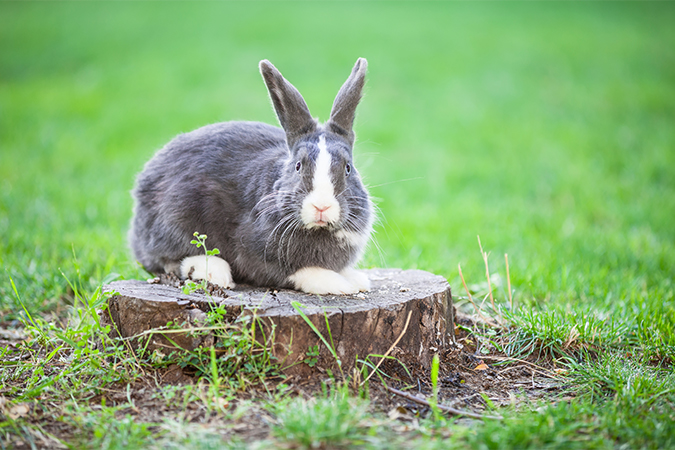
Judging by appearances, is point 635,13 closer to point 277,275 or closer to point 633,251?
point 633,251

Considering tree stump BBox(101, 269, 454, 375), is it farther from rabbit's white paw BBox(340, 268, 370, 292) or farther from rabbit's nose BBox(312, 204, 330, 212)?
rabbit's nose BBox(312, 204, 330, 212)

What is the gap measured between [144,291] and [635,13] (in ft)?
73.9

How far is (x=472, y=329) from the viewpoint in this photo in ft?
13.4

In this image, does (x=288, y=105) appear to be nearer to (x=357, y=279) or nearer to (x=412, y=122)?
(x=357, y=279)

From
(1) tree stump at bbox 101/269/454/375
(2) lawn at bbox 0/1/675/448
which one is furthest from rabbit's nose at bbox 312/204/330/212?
(2) lawn at bbox 0/1/675/448

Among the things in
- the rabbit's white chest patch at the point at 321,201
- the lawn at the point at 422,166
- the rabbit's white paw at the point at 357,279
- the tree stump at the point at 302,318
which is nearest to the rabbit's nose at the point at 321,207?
the rabbit's white chest patch at the point at 321,201

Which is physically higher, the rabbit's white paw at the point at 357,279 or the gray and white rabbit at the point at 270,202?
the gray and white rabbit at the point at 270,202

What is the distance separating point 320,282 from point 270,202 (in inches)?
22.6

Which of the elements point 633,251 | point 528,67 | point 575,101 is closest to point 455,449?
point 633,251

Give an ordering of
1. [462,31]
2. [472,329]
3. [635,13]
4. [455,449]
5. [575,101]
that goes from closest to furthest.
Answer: [455,449], [472,329], [575,101], [462,31], [635,13]

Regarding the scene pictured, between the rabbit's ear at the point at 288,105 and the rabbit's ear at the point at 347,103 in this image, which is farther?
the rabbit's ear at the point at 347,103

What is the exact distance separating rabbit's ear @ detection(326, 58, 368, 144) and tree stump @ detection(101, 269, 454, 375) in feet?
3.54

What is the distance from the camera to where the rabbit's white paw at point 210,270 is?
12.3 feet

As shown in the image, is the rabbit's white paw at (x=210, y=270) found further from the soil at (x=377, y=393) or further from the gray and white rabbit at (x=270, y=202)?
the soil at (x=377, y=393)
